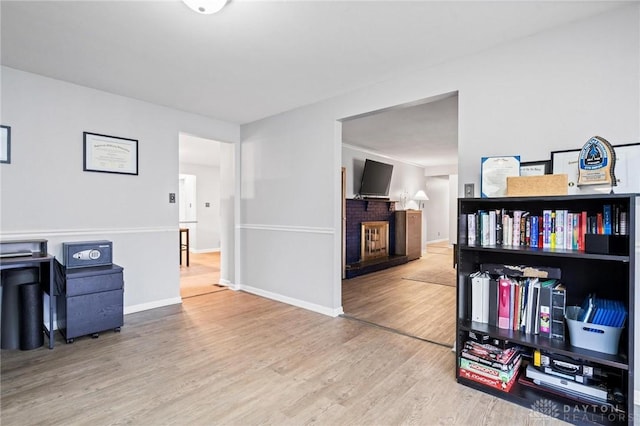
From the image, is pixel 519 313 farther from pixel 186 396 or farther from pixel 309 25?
pixel 309 25

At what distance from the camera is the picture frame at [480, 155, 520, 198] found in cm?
220

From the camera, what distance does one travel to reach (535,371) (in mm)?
2041

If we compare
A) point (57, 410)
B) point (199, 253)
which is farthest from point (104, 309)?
point (199, 253)

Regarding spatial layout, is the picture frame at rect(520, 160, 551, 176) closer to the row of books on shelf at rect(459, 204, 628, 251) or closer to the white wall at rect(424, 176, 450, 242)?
the row of books on shelf at rect(459, 204, 628, 251)

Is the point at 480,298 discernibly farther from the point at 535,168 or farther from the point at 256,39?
the point at 256,39

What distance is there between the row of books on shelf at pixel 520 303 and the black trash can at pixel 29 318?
3441 mm

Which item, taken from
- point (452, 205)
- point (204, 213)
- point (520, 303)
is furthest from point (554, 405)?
point (452, 205)

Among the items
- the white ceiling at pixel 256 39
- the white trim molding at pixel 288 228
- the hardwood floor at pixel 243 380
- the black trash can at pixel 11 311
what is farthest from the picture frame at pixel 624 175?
the black trash can at pixel 11 311

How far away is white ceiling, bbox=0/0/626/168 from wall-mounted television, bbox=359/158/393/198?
10.4ft

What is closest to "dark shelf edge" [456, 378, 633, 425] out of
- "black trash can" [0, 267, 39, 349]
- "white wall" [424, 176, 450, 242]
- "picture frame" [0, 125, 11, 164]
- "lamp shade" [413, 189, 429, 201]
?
"black trash can" [0, 267, 39, 349]

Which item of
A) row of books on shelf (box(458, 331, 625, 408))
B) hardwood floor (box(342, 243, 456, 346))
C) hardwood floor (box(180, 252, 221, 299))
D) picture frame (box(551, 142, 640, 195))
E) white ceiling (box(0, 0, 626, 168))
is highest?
white ceiling (box(0, 0, 626, 168))

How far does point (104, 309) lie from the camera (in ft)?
9.59

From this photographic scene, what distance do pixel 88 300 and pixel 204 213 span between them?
6.32 m

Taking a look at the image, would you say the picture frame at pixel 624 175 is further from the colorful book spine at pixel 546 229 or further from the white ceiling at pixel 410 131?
the white ceiling at pixel 410 131
